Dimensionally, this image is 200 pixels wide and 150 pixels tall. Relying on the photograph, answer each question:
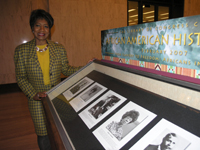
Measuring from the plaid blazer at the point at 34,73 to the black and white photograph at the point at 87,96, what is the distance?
2.16ft

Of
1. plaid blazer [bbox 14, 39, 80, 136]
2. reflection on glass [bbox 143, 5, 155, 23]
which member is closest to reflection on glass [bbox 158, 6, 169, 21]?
reflection on glass [bbox 143, 5, 155, 23]

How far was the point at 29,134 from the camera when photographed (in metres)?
2.90

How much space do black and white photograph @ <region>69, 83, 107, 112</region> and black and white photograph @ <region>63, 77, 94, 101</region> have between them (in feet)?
0.29

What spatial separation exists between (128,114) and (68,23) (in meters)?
5.58

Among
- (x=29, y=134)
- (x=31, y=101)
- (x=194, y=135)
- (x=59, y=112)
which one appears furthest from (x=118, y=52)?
(x=29, y=134)

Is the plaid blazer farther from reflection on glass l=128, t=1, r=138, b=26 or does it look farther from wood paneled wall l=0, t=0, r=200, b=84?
reflection on glass l=128, t=1, r=138, b=26

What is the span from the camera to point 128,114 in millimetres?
841

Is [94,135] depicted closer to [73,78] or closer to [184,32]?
[184,32]

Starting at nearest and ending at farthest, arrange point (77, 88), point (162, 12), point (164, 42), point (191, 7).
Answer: point (164, 42) < point (77, 88) < point (162, 12) < point (191, 7)

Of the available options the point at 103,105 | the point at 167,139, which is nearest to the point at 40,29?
the point at 103,105

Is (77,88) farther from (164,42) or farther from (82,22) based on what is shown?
(82,22)

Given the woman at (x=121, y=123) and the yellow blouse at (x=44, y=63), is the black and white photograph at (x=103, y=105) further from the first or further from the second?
the yellow blouse at (x=44, y=63)

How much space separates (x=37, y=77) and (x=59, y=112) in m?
0.76

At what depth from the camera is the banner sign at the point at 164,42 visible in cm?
77
